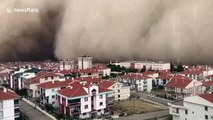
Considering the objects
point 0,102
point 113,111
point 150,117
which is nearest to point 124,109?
point 113,111

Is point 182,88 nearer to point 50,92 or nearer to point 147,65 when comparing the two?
point 50,92

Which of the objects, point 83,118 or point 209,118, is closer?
point 209,118

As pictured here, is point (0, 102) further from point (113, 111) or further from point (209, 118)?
point (209, 118)

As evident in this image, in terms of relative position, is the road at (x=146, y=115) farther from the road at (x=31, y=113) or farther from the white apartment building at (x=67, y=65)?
the white apartment building at (x=67, y=65)

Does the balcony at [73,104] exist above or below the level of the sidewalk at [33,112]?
above

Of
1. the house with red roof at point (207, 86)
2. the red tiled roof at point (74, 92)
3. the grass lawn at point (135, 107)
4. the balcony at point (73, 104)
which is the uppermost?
the red tiled roof at point (74, 92)

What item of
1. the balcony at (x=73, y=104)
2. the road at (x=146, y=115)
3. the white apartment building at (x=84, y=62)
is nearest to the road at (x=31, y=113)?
the balcony at (x=73, y=104)
